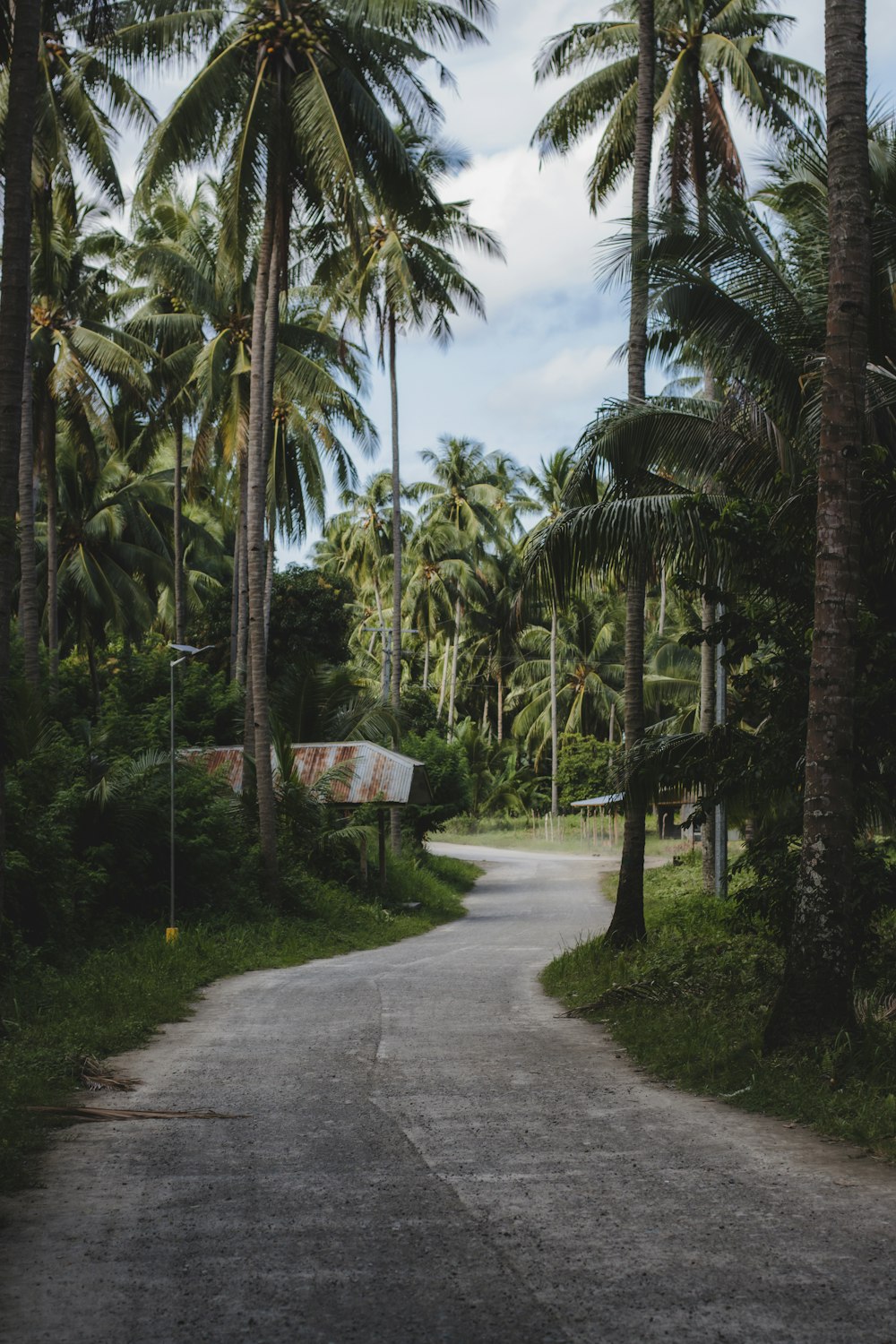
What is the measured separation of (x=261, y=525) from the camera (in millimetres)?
19594

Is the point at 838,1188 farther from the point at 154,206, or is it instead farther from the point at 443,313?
the point at 154,206

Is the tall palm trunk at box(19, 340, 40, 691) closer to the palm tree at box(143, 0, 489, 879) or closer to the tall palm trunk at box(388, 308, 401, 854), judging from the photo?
the palm tree at box(143, 0, 489, 879)

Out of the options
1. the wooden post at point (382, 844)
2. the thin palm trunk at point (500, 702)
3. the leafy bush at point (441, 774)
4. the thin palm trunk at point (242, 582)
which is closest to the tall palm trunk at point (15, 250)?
the wooden post at point (382, 844)

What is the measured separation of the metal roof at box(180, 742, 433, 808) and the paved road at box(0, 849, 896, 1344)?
51.3ft

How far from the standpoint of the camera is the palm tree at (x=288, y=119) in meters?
18.1

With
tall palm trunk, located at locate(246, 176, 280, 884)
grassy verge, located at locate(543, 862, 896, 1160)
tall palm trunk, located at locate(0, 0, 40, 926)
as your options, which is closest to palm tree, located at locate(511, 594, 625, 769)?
tall palm trunk, located at locate(246, 176, 280, 884)

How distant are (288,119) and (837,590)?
48.3ft

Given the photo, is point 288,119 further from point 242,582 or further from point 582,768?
point 582,768

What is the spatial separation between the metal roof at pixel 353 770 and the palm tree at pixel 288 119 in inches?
216

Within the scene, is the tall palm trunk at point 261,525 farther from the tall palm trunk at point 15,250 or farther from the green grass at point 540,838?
the green grass at point 540,838

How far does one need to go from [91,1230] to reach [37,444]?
985 inches

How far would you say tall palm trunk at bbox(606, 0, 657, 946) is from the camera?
596 inches

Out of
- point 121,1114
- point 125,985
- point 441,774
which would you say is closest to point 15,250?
point 121,1114

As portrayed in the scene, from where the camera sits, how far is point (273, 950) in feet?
58.3
